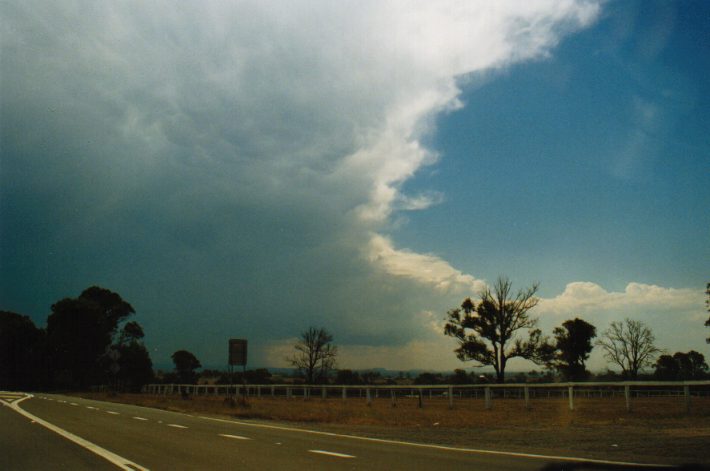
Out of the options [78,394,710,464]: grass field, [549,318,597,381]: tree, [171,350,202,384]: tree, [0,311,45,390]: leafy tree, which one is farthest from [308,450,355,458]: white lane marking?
[171,350,202,384]: tree

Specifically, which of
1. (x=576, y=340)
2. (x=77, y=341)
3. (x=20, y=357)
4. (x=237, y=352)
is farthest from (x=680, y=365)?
(x=20, y=357)

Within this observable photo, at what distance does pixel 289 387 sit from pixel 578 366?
3960cm

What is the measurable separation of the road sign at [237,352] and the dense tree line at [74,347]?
181 ft

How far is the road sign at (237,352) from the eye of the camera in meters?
31.8

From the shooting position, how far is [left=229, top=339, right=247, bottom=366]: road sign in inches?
Result: 1252

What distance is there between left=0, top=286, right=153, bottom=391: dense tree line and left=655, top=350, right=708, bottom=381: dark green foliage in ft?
250

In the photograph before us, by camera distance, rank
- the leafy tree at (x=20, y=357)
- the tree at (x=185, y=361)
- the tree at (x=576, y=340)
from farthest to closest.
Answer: the tree at (x=185, y=361)
the leafy tree at (x=20, y=357)
the tree at (x=576, y=340)

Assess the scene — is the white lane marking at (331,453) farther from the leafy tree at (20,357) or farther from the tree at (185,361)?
the tree at (185,361)

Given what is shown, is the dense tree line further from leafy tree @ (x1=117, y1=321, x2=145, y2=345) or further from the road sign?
the road sign

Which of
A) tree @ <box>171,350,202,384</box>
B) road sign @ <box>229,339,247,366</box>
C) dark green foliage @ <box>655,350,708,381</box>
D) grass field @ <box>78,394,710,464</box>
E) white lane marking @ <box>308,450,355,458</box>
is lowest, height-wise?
tree @ <box>171,350,202,384</box>

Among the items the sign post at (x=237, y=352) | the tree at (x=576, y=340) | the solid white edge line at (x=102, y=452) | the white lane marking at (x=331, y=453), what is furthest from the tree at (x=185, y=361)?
the white lane marking at (x=331, y=453)

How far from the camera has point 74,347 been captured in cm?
8419

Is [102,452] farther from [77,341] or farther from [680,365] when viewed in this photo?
[680,365]

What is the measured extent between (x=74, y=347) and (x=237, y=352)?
63969mm
